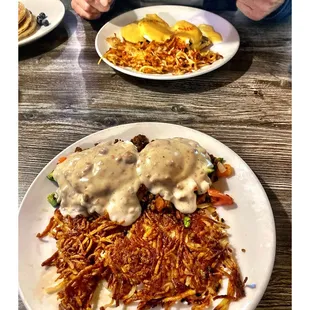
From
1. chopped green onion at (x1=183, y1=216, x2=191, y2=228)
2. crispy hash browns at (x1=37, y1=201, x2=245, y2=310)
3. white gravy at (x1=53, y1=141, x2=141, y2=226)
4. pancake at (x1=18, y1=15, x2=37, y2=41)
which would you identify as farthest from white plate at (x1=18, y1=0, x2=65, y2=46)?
chopped green onion at (x1=183, y1=216, x2=191, y2=228)

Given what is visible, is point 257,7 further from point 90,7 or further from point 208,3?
point 90,7

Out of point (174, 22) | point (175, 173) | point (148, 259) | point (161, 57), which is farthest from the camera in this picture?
point (174, 22)

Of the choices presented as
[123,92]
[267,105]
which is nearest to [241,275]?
[267,105]

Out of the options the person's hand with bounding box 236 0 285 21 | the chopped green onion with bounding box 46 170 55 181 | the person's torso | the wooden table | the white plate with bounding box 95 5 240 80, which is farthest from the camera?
the person's torso

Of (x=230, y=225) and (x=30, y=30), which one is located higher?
(x=30, y=30)

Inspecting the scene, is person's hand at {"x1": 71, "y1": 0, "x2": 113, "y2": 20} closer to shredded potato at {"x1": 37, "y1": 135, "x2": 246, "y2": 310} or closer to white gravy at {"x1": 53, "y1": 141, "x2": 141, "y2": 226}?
white gravy at {"x1": 53, "y1": 141, "x2": 141, "y2": 226}

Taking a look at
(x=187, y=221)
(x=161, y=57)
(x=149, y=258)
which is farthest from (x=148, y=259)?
(x=161, y=57)
